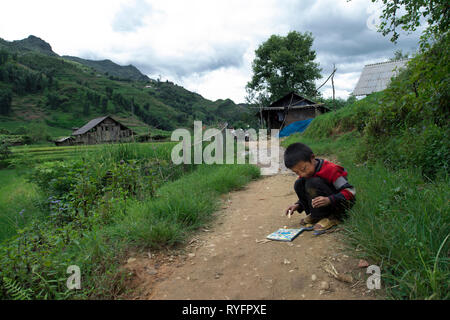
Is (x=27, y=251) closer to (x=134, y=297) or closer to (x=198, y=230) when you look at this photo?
(x=134, y=297)


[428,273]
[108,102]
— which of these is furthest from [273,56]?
[108,102]

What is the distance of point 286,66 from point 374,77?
16406 millimetres

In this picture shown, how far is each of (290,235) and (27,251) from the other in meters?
2.29

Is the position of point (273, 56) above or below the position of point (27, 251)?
above

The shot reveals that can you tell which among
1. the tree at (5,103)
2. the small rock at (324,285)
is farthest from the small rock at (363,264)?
the tree at (5,103)

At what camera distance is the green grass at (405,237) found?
1370mm

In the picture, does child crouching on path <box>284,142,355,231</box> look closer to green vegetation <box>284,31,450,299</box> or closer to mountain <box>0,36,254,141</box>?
green vegetation <box>284,31,450,299</box>

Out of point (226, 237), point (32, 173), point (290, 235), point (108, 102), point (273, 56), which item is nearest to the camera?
point (290, 235)

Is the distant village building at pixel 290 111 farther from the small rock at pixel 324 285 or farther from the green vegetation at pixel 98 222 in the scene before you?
the small rock at pixel 324 285

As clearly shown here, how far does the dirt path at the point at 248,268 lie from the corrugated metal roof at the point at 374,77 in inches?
893

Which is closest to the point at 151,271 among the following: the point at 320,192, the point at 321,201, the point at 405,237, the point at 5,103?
the point at 321,201

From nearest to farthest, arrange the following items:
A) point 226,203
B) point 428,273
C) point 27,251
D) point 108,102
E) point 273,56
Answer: point 428,273 < point 27,251 < point 226,203 < point 273,56 < point 108,102

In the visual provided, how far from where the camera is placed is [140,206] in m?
3.14
